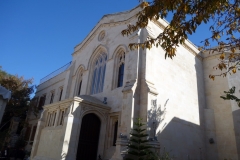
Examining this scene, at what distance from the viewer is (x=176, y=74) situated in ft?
42.0

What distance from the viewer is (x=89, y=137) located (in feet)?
33.9

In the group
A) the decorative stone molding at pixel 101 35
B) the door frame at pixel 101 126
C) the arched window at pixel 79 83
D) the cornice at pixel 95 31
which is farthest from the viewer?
the arched window at pixel 79 83

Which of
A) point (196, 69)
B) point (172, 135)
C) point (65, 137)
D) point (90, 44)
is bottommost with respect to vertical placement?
point (65, 137)

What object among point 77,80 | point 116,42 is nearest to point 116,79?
point 116,42

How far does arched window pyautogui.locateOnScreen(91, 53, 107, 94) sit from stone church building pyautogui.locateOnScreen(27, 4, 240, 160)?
7 cm

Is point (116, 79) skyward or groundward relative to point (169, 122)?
skyward

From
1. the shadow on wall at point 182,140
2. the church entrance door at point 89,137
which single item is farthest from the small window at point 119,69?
the shadow on wall at point 182,140

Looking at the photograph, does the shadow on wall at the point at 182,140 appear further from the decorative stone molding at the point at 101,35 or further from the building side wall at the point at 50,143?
the decorative stone molding at the point at 101,35

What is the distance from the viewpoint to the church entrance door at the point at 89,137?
9938 mm

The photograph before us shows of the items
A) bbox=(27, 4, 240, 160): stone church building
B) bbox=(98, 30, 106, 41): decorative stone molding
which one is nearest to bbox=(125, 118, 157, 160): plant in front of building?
bbox=(27, 4, 240, 160): stone church building

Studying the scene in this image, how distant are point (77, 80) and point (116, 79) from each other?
5137mm

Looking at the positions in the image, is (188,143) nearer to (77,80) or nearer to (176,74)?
(176,74)

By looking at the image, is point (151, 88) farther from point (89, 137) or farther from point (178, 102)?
point (89, 137)

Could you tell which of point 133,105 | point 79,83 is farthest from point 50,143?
point 79,83
